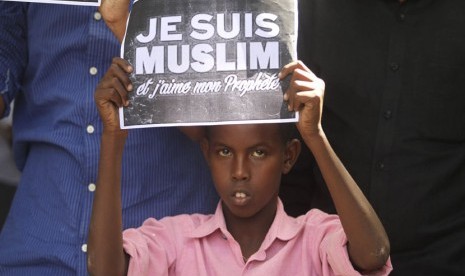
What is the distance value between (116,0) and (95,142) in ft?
1.30

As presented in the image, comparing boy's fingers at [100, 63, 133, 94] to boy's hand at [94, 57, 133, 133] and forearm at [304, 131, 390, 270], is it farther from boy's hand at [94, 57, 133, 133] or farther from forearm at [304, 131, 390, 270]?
forearm at [304, 131, 390, 270]

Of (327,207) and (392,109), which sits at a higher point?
(392,109)

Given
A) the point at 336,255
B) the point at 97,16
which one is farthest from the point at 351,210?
the point at 97,16

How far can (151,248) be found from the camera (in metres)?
2.29

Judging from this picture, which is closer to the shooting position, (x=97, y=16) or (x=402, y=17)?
(x=97, y=16)

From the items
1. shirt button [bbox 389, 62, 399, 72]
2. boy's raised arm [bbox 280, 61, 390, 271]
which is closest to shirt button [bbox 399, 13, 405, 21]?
shirt button [bbox 389, 62, 399, 72]

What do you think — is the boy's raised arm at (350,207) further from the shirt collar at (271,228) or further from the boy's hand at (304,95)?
the shirt collar at (271,228)

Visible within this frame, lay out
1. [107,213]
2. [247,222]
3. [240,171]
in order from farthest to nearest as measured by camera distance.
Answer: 1. [247,222]
2. [240,171]
3. [107,213]

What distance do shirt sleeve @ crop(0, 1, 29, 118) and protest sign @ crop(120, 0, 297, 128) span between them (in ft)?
1.77

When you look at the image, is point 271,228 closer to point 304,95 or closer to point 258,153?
point 258,153

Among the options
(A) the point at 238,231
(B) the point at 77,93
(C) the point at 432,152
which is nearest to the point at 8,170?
(B) the point at 77,93

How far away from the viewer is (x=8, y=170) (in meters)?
3.48

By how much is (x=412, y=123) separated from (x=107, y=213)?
3.18 ft

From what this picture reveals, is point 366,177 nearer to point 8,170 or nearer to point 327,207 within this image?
point 327,207
